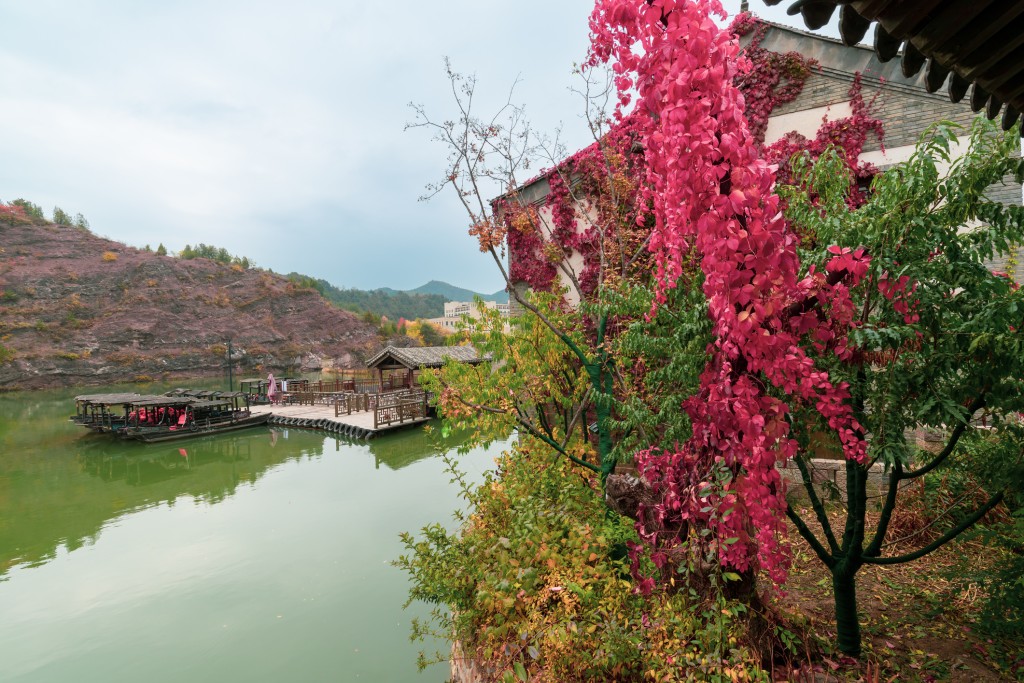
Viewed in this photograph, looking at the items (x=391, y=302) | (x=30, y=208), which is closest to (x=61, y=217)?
(x=30, y=208)

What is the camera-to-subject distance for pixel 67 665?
527cm

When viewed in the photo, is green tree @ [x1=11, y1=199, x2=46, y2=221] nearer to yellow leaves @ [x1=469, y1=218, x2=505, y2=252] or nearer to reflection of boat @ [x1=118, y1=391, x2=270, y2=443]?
reflection of boat @ [x1=118, y1=391, x2=270, y2=443]

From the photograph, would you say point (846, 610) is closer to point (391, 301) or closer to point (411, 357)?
point (411, 357)

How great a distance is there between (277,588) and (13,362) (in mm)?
49067

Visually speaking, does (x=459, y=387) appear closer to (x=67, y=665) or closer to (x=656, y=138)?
(x=656, y=138)

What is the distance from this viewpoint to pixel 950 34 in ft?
4.25

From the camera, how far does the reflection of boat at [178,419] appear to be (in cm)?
1684

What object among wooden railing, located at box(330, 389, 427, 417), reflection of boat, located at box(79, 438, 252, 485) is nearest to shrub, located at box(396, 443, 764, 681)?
reflection of boat, located at box(79, 438, 252, 485)

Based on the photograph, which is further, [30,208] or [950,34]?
[30,208]

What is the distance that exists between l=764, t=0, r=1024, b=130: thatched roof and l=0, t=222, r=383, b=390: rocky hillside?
52.3 meters

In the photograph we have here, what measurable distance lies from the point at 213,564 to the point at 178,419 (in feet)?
44.4

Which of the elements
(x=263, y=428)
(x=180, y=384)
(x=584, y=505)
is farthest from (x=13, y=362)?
(x=584, y=505)

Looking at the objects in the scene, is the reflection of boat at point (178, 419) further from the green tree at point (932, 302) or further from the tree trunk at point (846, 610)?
the green tree at point (932, 302)

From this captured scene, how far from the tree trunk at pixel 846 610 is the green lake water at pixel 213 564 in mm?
3649
